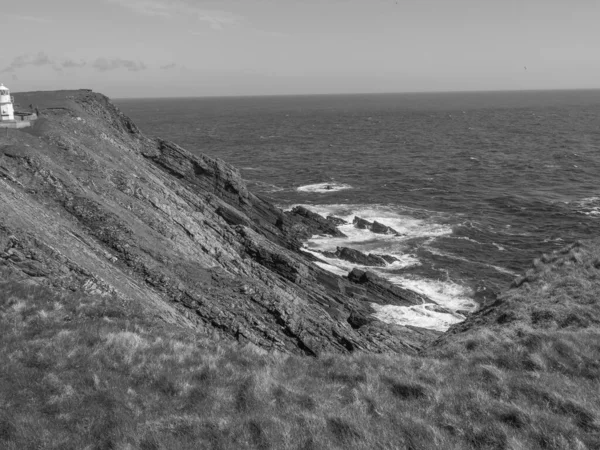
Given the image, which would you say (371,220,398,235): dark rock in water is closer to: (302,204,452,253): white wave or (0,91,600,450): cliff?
(302,204,452,253): white wave

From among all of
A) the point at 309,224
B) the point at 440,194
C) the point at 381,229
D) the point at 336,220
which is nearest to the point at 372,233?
the point at 381,229

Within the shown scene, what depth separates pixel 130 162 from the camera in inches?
1516

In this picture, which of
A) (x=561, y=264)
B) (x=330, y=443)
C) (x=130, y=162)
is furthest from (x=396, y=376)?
(x=130, y=162)

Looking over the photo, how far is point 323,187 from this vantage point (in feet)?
255

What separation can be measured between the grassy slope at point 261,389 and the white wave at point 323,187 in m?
59.9

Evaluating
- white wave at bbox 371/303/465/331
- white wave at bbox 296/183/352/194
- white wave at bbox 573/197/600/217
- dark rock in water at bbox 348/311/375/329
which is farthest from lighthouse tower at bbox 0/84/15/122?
white wave at bbox 573/197/600/217

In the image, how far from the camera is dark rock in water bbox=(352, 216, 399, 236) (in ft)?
184

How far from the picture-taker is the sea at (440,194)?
45281 millimetres

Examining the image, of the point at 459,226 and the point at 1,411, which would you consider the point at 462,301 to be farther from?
the point at 1,411

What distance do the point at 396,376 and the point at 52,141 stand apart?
30755mm

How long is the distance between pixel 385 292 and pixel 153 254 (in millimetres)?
22409

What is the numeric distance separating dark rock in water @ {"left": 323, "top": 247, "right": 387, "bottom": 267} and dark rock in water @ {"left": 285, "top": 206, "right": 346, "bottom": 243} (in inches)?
254

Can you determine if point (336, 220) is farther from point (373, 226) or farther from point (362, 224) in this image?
point (373, 226)

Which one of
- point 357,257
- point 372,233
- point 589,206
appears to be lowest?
point 357,257
